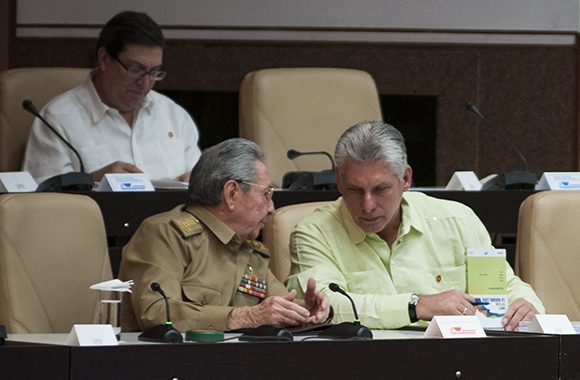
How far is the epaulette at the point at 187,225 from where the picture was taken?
361cm

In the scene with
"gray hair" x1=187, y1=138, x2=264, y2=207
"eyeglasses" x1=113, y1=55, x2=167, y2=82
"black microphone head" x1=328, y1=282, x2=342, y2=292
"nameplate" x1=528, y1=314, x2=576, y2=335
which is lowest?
"nameplate" x1=528, y1=314, x2=576, y2=335

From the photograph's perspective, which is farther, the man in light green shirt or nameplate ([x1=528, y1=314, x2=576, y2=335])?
the man in light green shirt

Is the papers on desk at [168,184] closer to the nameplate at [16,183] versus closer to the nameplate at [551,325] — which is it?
the nameplate at [16,183]

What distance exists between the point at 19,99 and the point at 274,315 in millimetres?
2209

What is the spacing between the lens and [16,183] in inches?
179

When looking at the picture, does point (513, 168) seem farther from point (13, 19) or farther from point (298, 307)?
point (298, 307)

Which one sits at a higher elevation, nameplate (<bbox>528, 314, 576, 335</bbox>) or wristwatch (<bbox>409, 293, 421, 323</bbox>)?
nameplate (<bbox>528, 314, 576, 335</bbox>)

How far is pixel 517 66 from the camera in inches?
264

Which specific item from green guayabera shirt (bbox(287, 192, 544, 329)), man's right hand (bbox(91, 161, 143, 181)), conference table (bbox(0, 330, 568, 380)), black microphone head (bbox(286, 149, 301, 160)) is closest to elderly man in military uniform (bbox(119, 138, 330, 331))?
green guayabera shirt (bbox(287, 192, 544, 329))

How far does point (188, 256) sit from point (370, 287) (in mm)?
476

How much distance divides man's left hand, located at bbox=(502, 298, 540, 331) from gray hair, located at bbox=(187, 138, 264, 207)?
697 mm

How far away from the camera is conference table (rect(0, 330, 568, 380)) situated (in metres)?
2.64

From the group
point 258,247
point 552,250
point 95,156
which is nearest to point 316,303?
point 258,247

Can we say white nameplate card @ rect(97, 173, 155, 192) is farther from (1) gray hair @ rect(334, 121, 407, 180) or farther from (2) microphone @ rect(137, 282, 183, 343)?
(2) microphone @ rect(137, 282, 183, 343)
